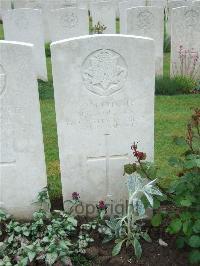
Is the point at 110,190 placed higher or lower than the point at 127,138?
lower

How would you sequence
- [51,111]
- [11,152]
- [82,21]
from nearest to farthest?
1. [11,152]
2. [51,111]
3. [82,21]

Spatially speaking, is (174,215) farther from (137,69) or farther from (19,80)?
(19,80)

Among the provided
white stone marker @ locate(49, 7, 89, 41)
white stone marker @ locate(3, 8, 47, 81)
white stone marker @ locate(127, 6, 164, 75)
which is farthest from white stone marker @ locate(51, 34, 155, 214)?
white stone marker @ locate(49, 7, 89, 41)

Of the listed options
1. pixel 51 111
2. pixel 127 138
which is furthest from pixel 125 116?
pixel 51 111

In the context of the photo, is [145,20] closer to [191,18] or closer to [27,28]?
[191,18]

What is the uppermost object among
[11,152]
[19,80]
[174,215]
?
[19,80]

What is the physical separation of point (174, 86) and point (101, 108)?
163 inches

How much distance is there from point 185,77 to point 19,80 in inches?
191

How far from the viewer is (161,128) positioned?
237 inches

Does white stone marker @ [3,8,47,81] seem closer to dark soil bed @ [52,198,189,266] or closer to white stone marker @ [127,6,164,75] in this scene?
white stone marker @ [127,6,164,75]

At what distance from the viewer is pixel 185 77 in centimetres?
780

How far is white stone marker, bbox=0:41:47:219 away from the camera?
342 cm

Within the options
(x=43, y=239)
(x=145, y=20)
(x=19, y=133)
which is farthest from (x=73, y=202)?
(x=145, y=20)

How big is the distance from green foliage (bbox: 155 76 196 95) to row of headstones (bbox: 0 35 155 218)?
153 inches
